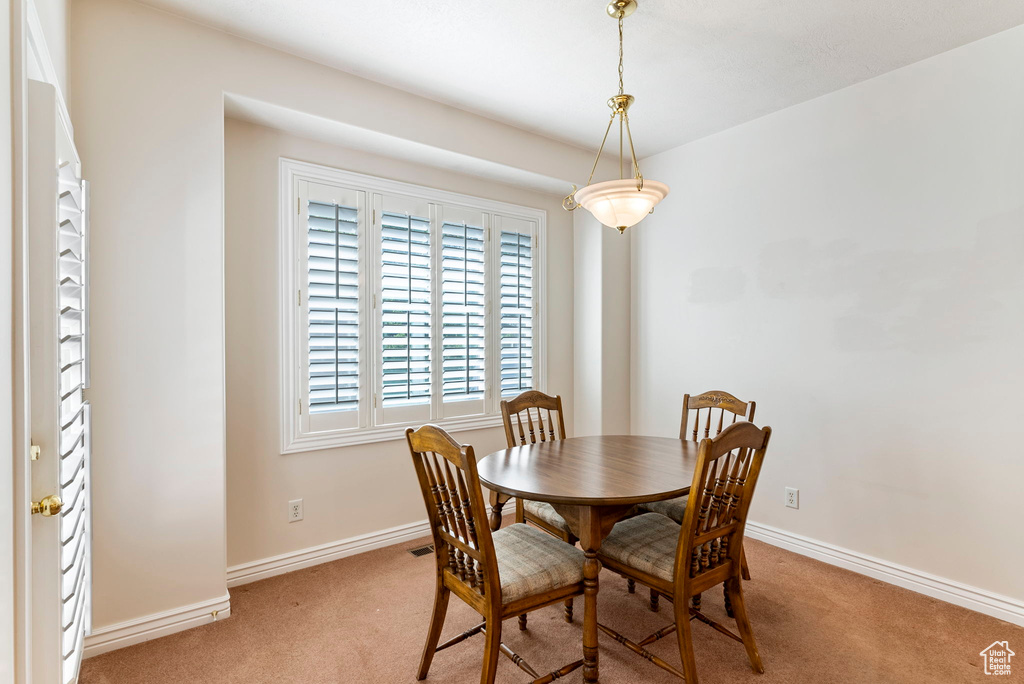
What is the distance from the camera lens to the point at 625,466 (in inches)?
88.7

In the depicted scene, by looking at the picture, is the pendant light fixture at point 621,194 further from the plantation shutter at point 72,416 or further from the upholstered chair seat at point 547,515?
the plantation shutter at point 72,416

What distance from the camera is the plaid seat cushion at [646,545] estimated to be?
1.90 metres

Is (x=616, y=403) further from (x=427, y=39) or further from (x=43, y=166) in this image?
(x=43, y=166)

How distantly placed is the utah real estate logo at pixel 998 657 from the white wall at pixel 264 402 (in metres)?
3.05

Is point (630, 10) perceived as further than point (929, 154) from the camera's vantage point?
No

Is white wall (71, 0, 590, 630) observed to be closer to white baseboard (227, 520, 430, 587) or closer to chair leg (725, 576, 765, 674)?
white baseboard (227, 520, 430, 587)

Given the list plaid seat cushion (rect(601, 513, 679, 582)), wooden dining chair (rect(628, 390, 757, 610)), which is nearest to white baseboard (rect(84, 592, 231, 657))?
plaid seat cushion (rect(601, 513, 679, 582))

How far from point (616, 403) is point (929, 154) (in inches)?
98.2

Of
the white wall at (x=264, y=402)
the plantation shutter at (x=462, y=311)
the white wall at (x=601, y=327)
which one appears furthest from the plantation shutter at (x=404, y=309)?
the white wall at (x=601, y=327)

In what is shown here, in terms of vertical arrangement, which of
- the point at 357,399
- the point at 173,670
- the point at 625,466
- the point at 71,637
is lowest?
the point at 173,670

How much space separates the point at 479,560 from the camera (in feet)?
5.61

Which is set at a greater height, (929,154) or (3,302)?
(929,154)

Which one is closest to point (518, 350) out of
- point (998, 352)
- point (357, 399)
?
point (357, 399)

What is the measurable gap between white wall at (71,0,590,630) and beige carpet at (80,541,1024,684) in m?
0.30
